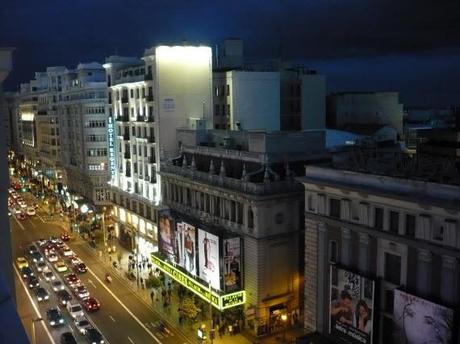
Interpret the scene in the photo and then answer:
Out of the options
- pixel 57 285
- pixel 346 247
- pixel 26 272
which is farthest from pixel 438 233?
pixel 26 272

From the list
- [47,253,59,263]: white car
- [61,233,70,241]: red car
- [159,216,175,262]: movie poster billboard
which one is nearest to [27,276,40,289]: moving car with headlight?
[47,253,59,263]: white car

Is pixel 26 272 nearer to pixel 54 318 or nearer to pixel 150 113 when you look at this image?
pixel 54 318

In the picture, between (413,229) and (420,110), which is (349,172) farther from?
(420,110)

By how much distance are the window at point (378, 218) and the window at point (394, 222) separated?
901mm

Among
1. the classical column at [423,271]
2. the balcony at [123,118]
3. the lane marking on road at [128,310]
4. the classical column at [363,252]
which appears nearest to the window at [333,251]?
the classical column at [363,252]

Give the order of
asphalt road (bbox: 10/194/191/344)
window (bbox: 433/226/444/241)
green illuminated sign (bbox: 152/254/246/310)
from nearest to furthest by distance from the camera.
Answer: window (bbox: 433/226/444/241) → asphalt road (bbox: 10/194/191/344) → green illuminated sign (bbox: 152/254/246/310)

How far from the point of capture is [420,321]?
115 ft

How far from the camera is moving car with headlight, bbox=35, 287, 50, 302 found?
201ft

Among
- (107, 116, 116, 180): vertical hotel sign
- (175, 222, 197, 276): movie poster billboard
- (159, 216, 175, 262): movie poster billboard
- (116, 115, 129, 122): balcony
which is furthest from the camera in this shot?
(107, 116, 116, 180): vertical hotel sign

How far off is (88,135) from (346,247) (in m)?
78.4

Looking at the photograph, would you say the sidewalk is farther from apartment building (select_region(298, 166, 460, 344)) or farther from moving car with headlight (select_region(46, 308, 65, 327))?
moving car with headlight (select_region(46, 308, 65, 327))

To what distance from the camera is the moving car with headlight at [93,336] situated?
48575 millimetres

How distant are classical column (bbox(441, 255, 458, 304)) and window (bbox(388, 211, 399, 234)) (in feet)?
13.2

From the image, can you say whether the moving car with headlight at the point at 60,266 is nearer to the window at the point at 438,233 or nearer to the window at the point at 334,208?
the window at the point at 334,208
